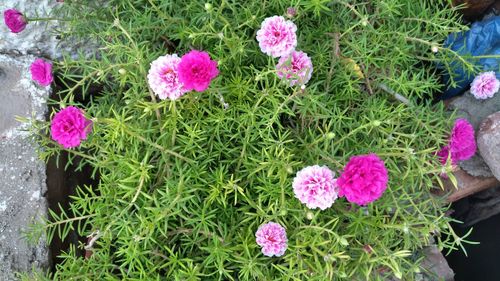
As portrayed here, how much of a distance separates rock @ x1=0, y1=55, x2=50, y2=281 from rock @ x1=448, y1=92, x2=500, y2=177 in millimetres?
2093

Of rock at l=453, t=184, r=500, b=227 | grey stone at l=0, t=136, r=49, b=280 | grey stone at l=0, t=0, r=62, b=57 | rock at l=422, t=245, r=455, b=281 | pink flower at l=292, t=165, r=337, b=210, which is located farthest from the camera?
rock at l=453, t=184, r=500, b=227

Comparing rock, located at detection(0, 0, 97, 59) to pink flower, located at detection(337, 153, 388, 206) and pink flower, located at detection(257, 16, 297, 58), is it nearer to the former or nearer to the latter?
pink flower, located at detection(257, 16, 297, 58)

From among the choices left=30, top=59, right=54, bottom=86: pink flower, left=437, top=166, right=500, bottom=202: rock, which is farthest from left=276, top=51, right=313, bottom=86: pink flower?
left=437, top=166, right=500, bottom=202: rock

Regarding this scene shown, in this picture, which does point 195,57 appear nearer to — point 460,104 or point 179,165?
point 179,165

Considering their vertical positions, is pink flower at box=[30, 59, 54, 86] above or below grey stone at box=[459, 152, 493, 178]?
above

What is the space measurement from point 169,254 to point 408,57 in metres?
1.39

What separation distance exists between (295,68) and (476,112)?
1234mm

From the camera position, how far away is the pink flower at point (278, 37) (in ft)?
5.47

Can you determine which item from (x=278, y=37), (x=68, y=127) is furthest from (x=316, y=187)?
(x=68, y=127)

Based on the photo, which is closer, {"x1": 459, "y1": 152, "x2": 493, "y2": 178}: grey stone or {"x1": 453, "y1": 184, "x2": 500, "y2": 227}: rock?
{"x1": 459, "y1": 152, "x2": 493, "y2": 178}: grey stone

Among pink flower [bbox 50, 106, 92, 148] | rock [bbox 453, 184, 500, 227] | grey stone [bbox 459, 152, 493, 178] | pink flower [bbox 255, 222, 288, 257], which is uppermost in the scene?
pink flower [bbox 50, 106, 92, 148]

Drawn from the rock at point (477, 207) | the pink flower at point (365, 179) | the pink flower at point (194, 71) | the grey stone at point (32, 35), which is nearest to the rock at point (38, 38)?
the grey stone at point (32, 35)

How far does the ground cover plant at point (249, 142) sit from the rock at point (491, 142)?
1.06 feet

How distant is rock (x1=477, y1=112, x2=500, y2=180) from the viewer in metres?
2.27
